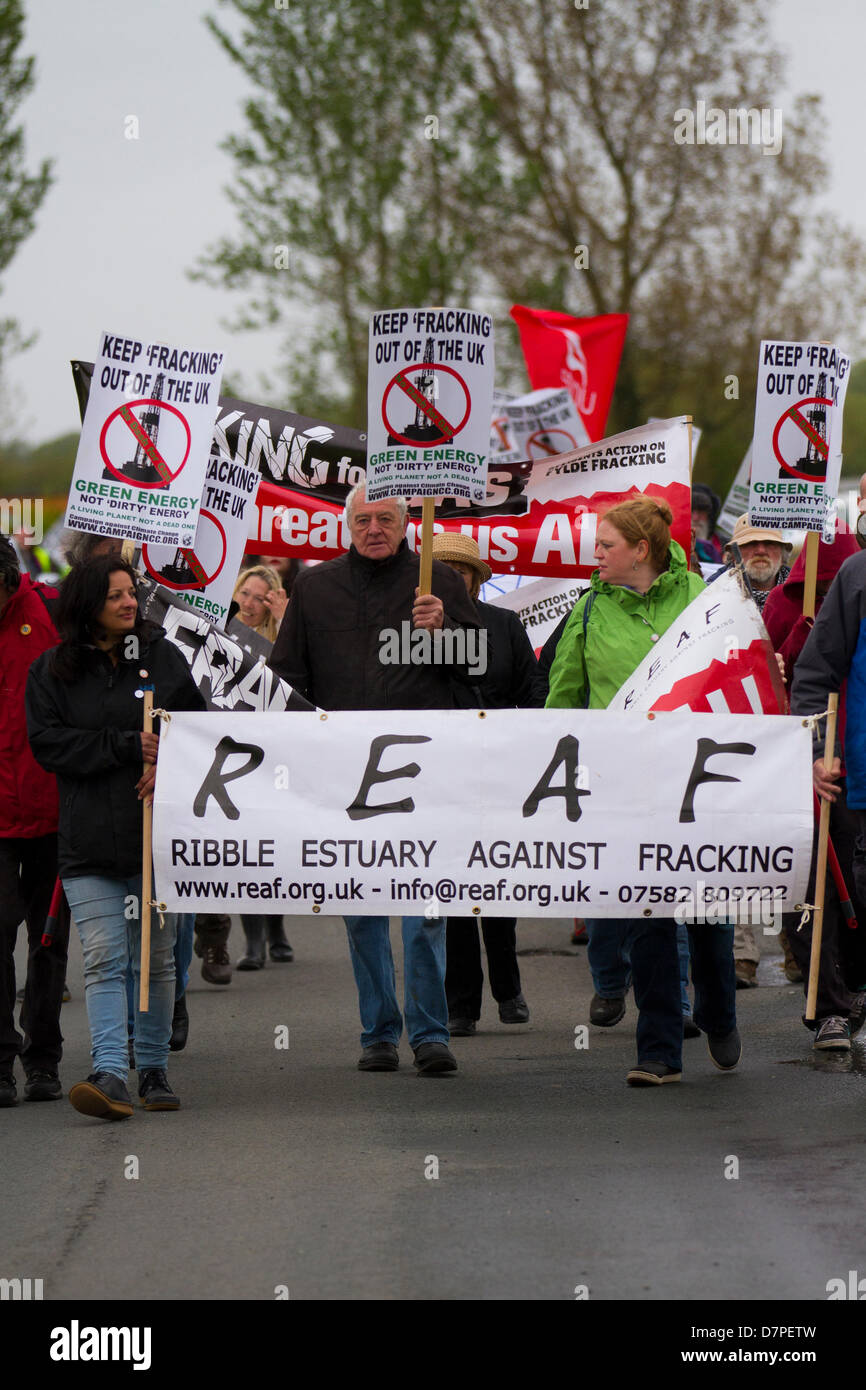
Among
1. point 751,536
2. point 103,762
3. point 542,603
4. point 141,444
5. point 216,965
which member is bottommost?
point 216,965

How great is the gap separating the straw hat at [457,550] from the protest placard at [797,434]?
49.6 inches

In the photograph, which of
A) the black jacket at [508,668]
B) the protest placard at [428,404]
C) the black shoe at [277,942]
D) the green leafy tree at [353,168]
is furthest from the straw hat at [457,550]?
the green leafy tree at [353,168]

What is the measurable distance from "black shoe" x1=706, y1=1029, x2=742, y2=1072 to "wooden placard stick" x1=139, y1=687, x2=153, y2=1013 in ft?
6.97

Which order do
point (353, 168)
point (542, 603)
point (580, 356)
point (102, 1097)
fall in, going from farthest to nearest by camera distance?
1. point (353, 168)
2. point (580, 356)
3. point (542, 603)
4. point (102, 1097)

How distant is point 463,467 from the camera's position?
25.8ft

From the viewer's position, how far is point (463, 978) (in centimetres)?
884

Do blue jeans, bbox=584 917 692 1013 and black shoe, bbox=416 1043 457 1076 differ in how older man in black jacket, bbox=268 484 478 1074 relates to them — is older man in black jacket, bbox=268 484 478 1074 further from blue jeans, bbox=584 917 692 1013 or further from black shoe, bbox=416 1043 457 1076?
blue jeans, bbox=584 917 692 1013

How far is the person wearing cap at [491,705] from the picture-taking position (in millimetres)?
8836

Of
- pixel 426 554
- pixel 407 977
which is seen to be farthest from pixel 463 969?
pixel 426 554

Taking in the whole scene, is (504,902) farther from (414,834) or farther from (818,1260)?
(818,1260)

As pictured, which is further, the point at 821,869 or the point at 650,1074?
the point at 650,1074

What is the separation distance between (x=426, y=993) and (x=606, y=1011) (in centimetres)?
133

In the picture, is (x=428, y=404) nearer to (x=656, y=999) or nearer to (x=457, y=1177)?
(x=656, y=999)
